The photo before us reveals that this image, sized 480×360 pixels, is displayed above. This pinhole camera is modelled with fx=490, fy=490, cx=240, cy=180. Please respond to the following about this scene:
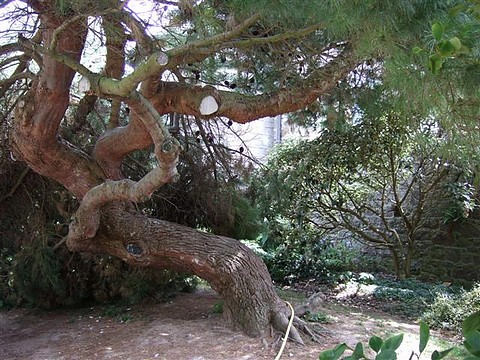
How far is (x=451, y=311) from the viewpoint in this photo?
17.0ft

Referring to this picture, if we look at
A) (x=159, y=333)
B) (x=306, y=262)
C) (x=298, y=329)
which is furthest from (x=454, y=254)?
(x=159, y=333)

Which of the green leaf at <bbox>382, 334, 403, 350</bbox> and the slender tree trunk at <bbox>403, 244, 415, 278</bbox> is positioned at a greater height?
the green leaf at <bbox>382, 334, 403, 350</bbox>

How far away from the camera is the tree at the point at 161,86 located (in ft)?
10.4

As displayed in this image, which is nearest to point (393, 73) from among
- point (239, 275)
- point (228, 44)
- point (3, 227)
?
point (228, 44)

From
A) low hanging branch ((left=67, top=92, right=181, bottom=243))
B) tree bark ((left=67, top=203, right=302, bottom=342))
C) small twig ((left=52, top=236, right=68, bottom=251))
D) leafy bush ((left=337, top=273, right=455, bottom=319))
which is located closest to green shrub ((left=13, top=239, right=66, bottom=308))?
small twig ((left=52, top=236, right=68, bottom=251))

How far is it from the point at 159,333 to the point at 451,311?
308cm

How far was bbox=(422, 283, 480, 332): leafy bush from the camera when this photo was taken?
5090 mm

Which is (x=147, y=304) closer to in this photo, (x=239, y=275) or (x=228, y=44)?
(x=239, y=275)

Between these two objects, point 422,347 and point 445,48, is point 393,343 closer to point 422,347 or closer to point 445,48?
point 422,347

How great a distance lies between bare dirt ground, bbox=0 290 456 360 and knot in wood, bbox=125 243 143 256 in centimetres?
69

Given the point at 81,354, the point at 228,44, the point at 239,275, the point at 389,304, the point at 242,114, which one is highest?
the point at 228,44

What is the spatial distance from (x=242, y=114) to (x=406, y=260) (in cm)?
474

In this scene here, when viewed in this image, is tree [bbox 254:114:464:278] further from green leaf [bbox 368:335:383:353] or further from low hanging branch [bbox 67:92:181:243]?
green leaf [bbox 368:335:383:353]

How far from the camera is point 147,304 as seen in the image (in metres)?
5.58
